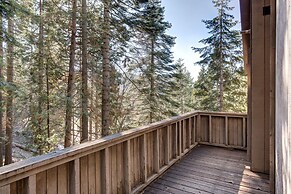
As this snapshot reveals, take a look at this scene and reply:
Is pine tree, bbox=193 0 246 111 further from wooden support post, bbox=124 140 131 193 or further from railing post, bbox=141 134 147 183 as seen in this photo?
wooden support post, bbox=124 140 131 193

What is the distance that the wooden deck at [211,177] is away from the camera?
2984 mm

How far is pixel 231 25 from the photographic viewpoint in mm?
11914

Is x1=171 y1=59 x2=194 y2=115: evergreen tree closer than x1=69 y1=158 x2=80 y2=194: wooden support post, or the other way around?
x1=69 y1=158 x2=80 y2=194: wooden support post

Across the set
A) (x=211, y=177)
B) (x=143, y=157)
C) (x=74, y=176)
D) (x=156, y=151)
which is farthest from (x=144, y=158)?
(x=74, y=176)

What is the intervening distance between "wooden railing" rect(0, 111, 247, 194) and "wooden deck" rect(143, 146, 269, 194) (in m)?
0.19

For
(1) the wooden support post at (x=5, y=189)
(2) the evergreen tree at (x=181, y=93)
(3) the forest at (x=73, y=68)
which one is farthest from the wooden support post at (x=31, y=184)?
(2) the evergreen tree at (x=181, y=93)

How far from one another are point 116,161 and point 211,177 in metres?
1.82

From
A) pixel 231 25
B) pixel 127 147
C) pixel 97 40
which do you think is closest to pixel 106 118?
pixel 97 40

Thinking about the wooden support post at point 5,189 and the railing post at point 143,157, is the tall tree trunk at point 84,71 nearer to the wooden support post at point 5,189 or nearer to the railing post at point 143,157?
the railing post at point 143,157

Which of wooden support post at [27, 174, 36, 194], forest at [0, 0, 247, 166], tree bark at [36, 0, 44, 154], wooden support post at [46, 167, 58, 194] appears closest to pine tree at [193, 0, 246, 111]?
forest at [0, 0, 247, 166]

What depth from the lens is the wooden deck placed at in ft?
9.79

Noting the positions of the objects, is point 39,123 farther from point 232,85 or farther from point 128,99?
point 232,85

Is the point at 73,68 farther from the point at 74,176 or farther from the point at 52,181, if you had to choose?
the point at 52,181

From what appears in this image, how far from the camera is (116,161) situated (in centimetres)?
258
